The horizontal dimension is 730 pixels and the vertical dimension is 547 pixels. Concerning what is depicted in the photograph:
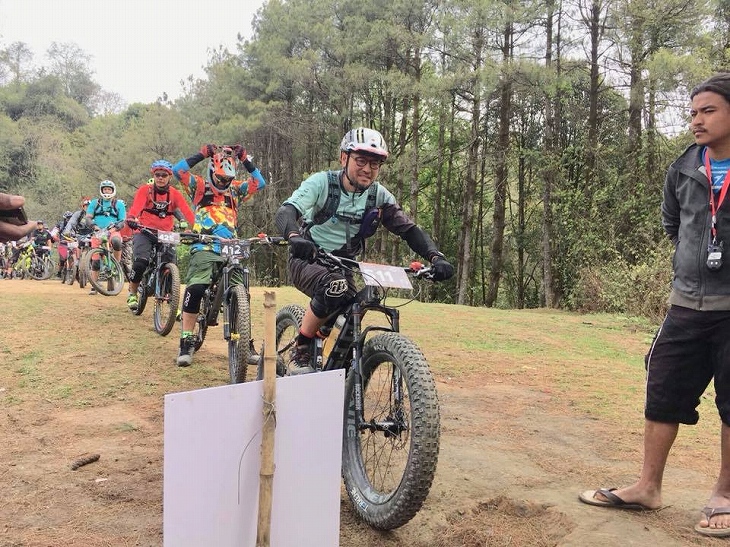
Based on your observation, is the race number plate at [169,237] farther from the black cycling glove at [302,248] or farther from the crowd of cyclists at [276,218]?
the black cycling glove at [302,248]

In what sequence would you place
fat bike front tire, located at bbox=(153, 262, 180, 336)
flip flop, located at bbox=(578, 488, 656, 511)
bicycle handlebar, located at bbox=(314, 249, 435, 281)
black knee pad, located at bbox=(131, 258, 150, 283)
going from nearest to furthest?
1. flip flop, located at bbox=(578, 488, 656, 511)
2. bicycle handlebar, located at bbox=(314, 249, 435, 281)
3. fat bike front tire, located at bbox=(153, 262, 180, 336)
4. black knee pad, located at bbox=(131, 258, 150, 283)

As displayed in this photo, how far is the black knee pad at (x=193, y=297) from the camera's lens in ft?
17.3

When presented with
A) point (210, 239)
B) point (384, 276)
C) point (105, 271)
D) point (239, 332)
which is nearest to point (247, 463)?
point (384, 276)

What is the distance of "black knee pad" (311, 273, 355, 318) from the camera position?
9.99 ft

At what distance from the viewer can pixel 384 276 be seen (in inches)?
110

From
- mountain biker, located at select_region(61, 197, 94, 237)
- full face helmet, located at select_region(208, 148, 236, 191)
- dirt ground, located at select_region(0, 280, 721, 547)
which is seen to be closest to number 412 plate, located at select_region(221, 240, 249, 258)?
full face helmet, located at select_region(208, 148, 236, 191)

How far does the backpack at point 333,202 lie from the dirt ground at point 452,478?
155 cm

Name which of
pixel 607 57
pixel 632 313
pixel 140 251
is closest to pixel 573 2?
pixel 607 57

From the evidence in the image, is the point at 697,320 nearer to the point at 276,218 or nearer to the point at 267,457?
the point at 267,457

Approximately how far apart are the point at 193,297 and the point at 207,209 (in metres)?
0.92

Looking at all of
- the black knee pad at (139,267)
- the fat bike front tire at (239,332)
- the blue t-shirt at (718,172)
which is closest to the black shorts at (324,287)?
the fat bike front tire at (239,332)

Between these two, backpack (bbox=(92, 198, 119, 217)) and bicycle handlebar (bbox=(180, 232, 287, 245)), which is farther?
backpack (bbox=(92, 198, 119, 217))

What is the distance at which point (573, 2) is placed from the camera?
16844 mm

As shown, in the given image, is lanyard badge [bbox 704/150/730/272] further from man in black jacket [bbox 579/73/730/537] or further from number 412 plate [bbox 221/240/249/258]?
number 412 plate [bbox 221/240/249/258]
